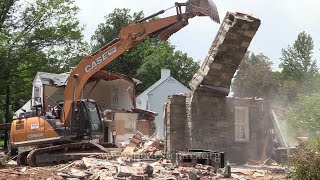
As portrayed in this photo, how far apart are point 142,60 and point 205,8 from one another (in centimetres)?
4402

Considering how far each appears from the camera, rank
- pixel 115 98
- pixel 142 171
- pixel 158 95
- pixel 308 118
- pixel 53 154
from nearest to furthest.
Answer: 1. pixel 142 171
2. pixel 53 154
3. pixel 308 118
4. pixel 115 98
5. pixel 158 95

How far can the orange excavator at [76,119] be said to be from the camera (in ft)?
56.3

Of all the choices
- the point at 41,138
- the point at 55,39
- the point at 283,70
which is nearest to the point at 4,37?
the point at 55,39

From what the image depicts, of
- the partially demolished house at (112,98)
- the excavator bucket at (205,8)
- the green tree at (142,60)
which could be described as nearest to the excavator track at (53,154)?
the partially demolished house at (112,98)

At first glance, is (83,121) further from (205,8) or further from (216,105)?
(205,8)

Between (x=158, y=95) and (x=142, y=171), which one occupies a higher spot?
(x=158, y=95)

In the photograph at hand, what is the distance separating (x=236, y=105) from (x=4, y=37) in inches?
648

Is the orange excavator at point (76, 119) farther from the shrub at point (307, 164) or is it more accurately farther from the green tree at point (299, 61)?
the green tree at point (299, 61)

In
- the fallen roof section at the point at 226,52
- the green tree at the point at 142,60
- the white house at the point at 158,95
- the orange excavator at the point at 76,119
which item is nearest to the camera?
the fallen roof section at the point at 226,52

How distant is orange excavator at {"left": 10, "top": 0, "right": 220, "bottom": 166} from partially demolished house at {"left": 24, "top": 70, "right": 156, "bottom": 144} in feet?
13.9

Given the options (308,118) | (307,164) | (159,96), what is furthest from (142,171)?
(159,96)

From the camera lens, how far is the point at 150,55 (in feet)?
193

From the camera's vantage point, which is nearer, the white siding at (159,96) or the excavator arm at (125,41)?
the excavator arm at (125,41)

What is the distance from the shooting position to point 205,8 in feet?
52.2
